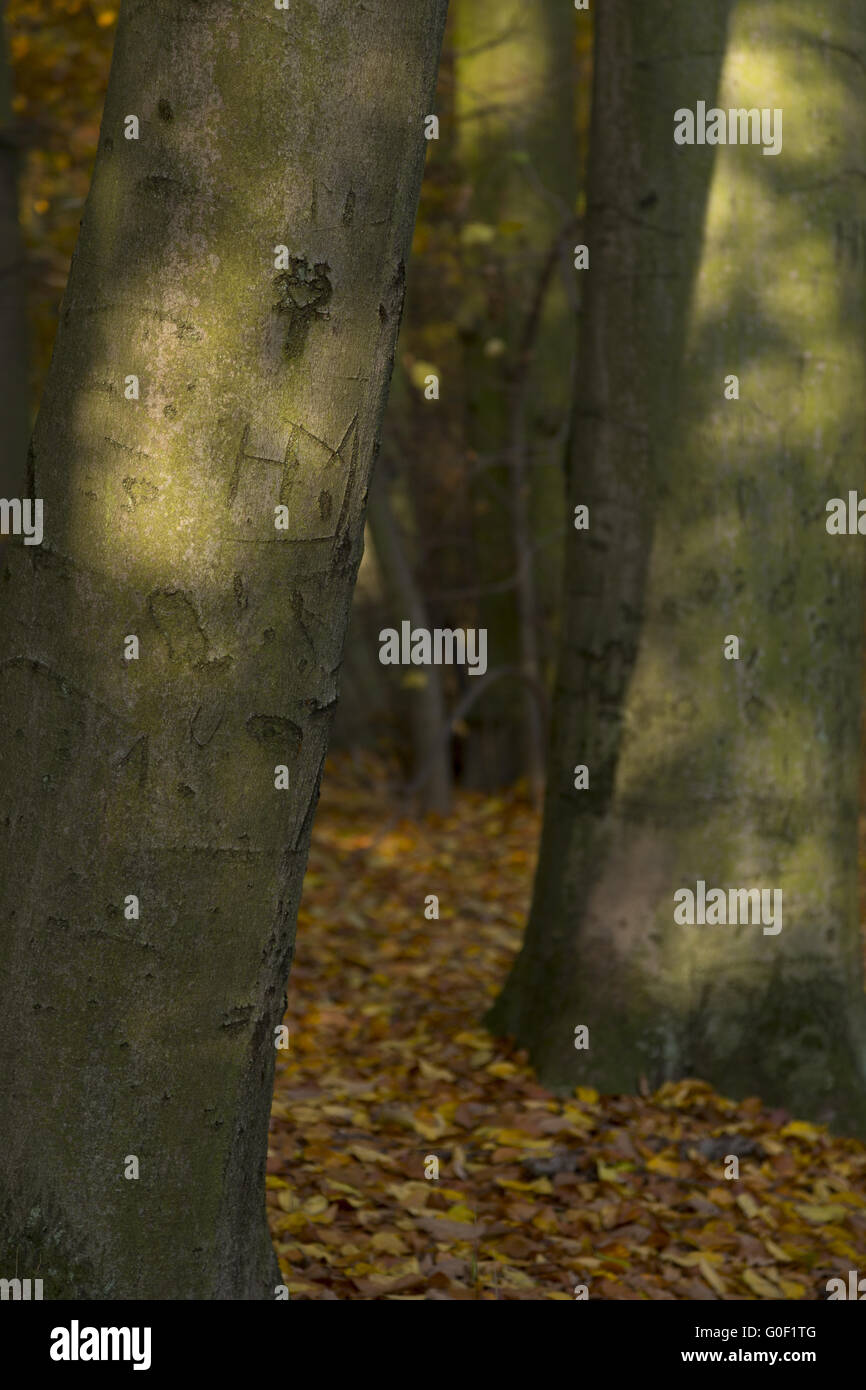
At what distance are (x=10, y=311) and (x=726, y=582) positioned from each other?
619 centimetres

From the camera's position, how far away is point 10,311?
28.9 ft

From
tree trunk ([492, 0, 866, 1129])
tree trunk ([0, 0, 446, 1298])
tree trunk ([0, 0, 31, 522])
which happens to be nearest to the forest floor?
tree trunk ([492, 0, 866, 1129])

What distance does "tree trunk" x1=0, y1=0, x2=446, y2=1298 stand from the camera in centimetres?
206

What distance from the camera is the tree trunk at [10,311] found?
28.6 feet

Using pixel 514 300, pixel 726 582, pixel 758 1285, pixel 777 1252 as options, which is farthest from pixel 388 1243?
pixel 514 300

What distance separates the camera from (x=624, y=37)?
441 centimetres

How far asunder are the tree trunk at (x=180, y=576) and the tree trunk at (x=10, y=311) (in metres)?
6.77

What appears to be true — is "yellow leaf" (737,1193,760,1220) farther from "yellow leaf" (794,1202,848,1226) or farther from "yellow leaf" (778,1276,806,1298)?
"yellow leaf" (778,1276,806,1298)

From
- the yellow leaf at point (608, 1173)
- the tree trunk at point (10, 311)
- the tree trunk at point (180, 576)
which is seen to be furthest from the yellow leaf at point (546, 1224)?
the tree trunk at point (10, 311)

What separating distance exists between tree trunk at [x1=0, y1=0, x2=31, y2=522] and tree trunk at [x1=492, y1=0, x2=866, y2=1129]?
530 centimetres

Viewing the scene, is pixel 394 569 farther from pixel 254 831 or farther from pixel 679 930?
pixel 254 831

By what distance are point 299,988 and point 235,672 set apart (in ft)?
13.0
